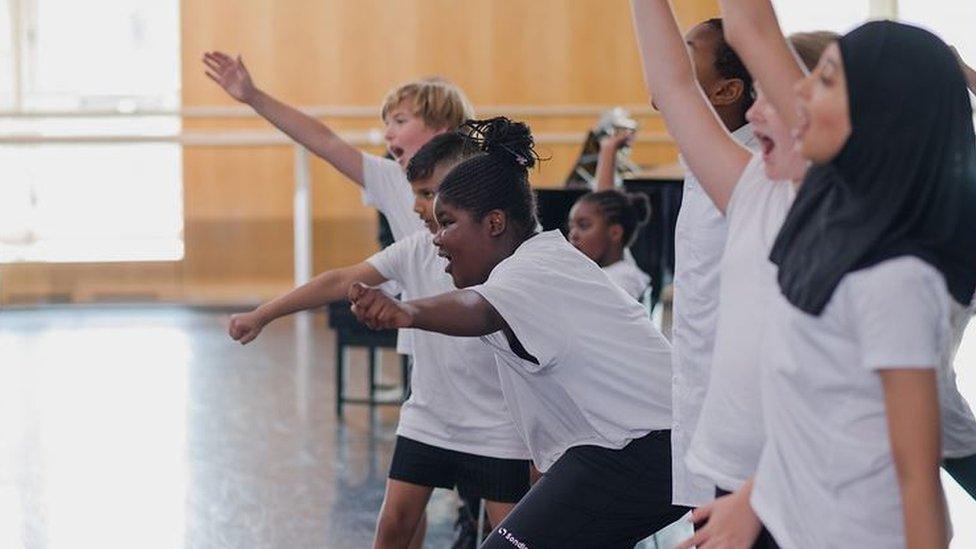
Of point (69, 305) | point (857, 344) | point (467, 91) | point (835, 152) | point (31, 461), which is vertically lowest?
point (69, 305)

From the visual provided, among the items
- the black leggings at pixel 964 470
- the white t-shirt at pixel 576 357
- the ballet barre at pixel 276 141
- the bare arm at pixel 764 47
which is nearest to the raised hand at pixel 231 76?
the white t-shirt at pixel 576 357

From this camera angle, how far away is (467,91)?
1106cm

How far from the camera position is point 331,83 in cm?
1098

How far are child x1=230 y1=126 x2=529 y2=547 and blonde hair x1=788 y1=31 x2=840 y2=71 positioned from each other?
0.93 m

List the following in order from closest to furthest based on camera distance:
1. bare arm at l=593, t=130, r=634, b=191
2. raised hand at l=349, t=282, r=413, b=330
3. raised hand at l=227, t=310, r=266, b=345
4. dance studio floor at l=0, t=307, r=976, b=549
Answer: raised hand at l=349, t=282, r=413, b=330 → raised hand at l=227, t=310, r=266, b=345 → dance studio floor at l=0, t=307, r=976, b=549 → bare arm at l=593, t=130, r=634, b=191

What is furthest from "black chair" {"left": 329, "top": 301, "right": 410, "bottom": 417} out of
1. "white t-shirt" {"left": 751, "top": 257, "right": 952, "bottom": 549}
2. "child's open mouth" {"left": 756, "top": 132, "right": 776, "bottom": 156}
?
"white t-shirt" {"left": 751, "top": 257, "right": 952, "bottom": 549}

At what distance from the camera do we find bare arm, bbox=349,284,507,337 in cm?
210

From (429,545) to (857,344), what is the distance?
9.82ft

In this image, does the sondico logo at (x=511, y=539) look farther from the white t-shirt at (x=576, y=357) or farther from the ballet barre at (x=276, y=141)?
the ballet barre at (x=276, y=141)

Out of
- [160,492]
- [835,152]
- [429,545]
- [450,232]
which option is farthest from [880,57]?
[160,492]

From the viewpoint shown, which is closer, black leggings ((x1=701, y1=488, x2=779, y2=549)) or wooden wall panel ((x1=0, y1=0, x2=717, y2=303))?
black leggings ((x1=701, y1=488, x2=779, y2=549))

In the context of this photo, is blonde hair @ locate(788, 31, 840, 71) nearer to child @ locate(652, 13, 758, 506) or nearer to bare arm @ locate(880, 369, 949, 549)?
child @ locate(652, 13, 758, 506)

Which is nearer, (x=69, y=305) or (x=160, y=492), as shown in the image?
(x=160, y=492)

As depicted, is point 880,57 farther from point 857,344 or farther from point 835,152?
point 857,344
